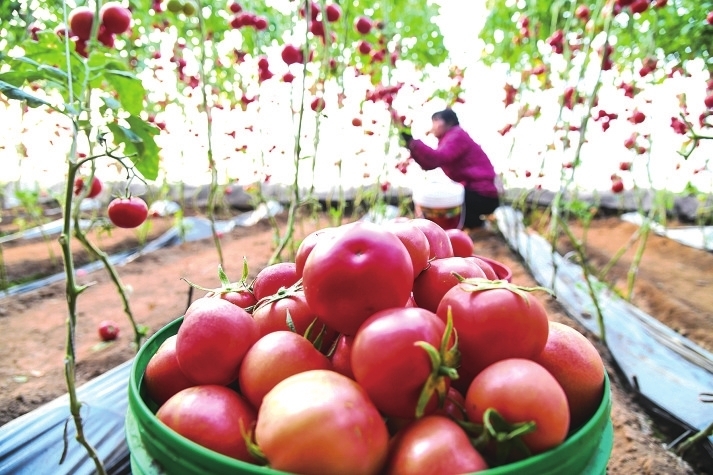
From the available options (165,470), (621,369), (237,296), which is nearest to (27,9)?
(237,296)

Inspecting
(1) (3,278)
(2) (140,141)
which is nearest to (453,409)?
(2) (140,141)

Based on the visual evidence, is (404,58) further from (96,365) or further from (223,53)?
(96,365)

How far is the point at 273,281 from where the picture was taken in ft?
2.99

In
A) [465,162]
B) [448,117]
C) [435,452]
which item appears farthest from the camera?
[465,162]

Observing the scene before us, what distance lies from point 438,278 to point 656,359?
1.76 m

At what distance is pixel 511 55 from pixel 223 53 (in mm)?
2533

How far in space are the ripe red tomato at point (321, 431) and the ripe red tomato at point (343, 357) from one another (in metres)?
0.12

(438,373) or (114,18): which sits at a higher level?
(114,18)

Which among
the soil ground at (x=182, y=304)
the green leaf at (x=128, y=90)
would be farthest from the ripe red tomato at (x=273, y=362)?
the soil ground at (x=182, y=304)

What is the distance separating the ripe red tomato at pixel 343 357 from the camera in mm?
712

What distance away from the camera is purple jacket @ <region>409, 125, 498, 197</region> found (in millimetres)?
4480

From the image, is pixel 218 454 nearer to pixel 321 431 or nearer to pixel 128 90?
pixel 321 431

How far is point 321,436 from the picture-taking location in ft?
1.74

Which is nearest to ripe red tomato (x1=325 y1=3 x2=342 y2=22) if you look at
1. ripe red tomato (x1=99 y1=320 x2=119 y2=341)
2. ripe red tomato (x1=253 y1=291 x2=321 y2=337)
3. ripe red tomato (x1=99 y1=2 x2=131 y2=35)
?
ripe red tomato (x1=99 y1=2 x2=131 y2=35)
